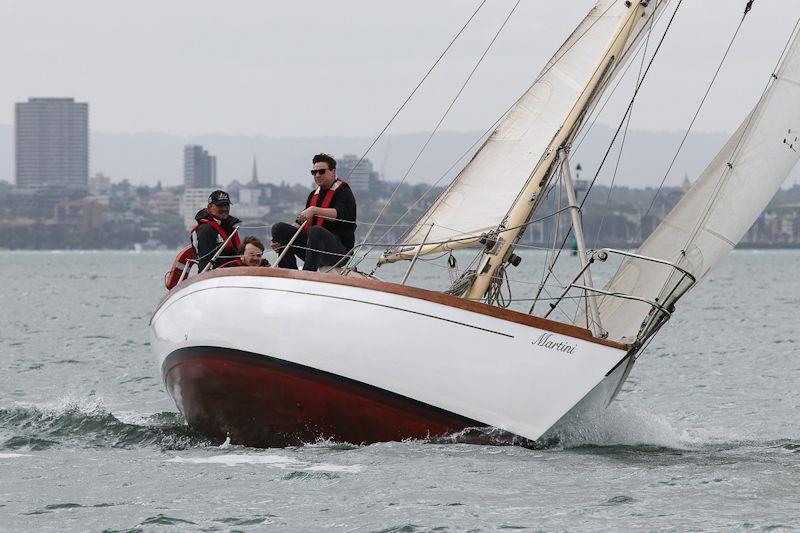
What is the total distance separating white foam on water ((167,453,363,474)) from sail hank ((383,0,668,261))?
211 cm

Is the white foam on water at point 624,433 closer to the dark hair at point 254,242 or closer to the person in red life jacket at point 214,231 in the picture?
the dark hair at point 254,242

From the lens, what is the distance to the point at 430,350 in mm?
10969

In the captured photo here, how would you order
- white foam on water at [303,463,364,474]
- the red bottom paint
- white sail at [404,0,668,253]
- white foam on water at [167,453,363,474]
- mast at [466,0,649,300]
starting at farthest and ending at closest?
white sail at [404,0,668,253] < mast at [466,0,649,300] < the red bottom paint < white foam on water at [167,453,363,474] < white foam on water at [303,463,364,474]

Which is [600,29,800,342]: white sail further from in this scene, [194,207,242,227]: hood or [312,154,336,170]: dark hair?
[194,207,242,227]: hood

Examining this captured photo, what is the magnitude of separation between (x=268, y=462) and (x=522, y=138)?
3.79 meters

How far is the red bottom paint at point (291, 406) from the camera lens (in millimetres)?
11289

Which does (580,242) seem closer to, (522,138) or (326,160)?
(522,138)

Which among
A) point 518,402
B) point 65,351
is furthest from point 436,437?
point 65,351

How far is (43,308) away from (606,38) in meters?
35.9

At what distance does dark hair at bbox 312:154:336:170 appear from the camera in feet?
40.0

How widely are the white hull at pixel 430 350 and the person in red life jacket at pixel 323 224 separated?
1.98ft

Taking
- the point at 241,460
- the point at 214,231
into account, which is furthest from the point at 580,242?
the point at 214,231

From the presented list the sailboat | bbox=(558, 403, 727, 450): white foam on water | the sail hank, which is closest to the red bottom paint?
the sailboat

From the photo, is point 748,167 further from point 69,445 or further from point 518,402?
point 69,445
